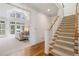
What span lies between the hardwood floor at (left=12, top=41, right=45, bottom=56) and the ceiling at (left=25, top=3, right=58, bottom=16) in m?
0.81

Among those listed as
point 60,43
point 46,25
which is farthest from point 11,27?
point 60,43

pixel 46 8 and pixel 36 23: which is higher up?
pixel 46 8

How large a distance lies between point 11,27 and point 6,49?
48cm

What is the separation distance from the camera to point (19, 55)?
218 cm

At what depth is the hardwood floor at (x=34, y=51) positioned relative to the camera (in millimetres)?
2242

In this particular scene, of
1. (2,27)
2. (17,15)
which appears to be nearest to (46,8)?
(17,15)

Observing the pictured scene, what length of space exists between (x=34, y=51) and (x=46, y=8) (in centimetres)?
112

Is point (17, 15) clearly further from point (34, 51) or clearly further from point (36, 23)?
point (34, 51)

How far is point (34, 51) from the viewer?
2.43 metres

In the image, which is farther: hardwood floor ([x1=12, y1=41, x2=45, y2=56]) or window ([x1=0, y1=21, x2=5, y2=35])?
hardwood floor ([x1=12, y1=41, x2=45, y2=56])

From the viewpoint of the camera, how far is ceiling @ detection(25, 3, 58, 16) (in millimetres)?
2232

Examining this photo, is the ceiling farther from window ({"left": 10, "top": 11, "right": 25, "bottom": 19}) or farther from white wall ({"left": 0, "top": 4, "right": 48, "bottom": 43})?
window ({"left": 10, "top": 11, "right": 25, "bottom": 19})

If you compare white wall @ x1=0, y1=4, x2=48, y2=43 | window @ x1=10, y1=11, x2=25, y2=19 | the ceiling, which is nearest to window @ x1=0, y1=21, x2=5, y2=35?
window @ x1=10, y1=11, x2=25, y2=19

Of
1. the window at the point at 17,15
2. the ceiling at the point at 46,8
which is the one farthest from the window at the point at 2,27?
the ceiling at the point at 46,8
